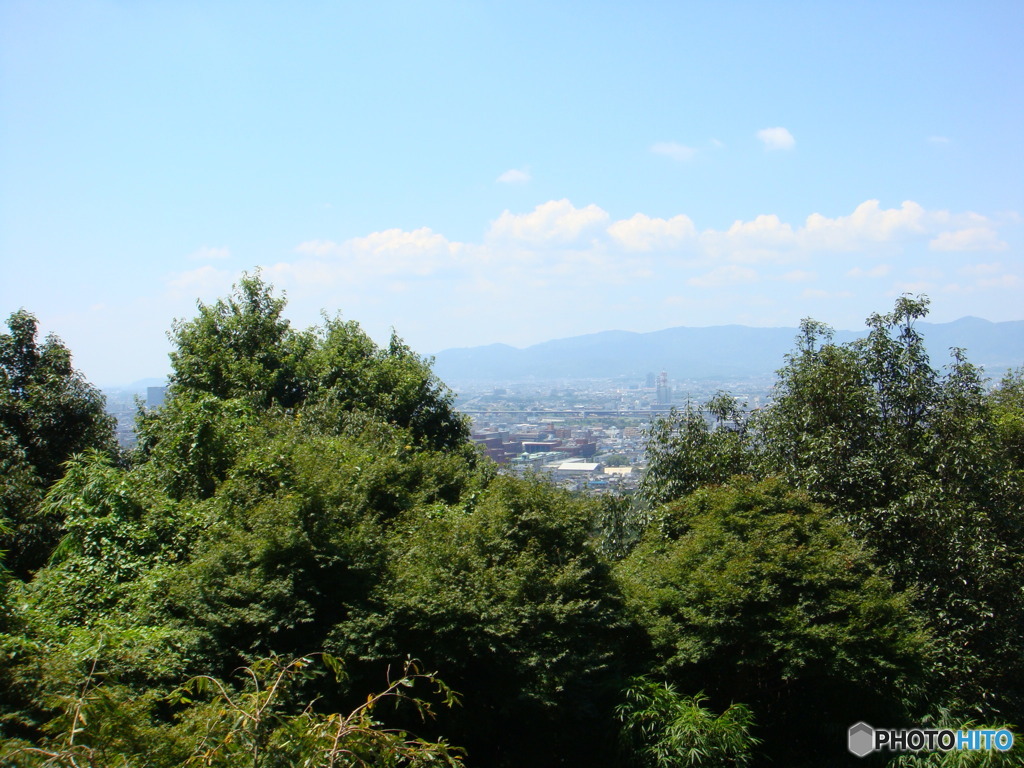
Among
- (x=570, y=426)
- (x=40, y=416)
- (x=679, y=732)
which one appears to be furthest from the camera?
(x=570, y=426)

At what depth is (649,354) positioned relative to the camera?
136 meters

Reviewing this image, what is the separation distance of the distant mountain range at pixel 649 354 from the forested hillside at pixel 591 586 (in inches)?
2921

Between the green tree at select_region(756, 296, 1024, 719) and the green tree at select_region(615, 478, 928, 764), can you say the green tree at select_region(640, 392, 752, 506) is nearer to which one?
the green tree at select_region(756, 296, 1024, 719)

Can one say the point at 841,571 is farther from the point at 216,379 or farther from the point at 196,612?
the point at 216,379

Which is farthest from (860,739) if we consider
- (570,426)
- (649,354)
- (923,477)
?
(649,354)

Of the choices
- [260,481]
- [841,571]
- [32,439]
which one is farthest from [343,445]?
[32,439]

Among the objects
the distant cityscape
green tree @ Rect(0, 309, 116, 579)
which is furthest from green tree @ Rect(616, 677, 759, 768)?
green tree @ Rect(0, 309, 116, 579)

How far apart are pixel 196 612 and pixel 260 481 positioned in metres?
2.63

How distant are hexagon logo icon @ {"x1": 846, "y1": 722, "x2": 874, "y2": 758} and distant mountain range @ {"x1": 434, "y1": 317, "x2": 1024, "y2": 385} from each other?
76931 mm

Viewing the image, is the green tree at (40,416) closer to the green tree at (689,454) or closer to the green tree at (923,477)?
the green tree at (689,454)

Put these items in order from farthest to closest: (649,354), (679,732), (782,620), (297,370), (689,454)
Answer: (649,354) < (297,370) < (689,454) < (782,620) < (679,732)

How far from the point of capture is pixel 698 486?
12.3m

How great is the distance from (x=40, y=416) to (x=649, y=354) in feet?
415

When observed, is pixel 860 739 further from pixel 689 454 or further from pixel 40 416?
pixel 40 416
